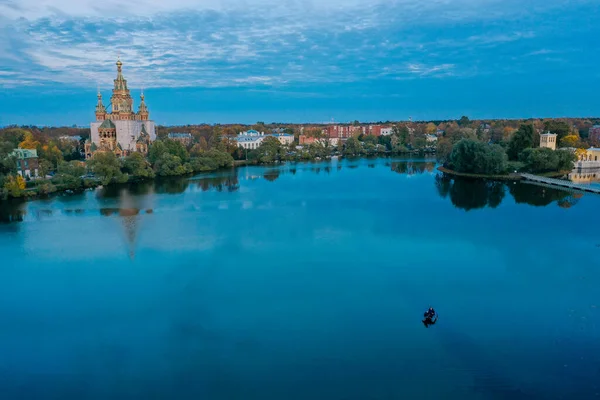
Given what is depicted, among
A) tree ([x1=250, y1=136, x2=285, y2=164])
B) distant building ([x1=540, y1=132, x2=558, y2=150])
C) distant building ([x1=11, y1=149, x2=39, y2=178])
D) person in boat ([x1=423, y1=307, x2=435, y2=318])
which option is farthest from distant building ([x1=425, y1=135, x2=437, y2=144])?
person in boat ([x1=423, y1=307, x2=435, y2=318])

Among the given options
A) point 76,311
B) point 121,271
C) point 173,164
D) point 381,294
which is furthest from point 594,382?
point 173,164

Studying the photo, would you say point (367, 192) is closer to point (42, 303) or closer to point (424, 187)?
point (424, 187)

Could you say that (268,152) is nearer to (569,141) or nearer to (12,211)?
(569,141)

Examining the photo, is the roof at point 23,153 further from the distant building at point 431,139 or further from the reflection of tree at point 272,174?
the distant building at point 431,139

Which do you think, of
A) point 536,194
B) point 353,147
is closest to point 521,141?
point 536,194

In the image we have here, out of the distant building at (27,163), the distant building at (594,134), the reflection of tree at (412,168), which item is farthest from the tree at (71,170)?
the distant building at (594,134)

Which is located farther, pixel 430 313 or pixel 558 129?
pixel 558 129

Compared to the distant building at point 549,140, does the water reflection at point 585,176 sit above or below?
below
